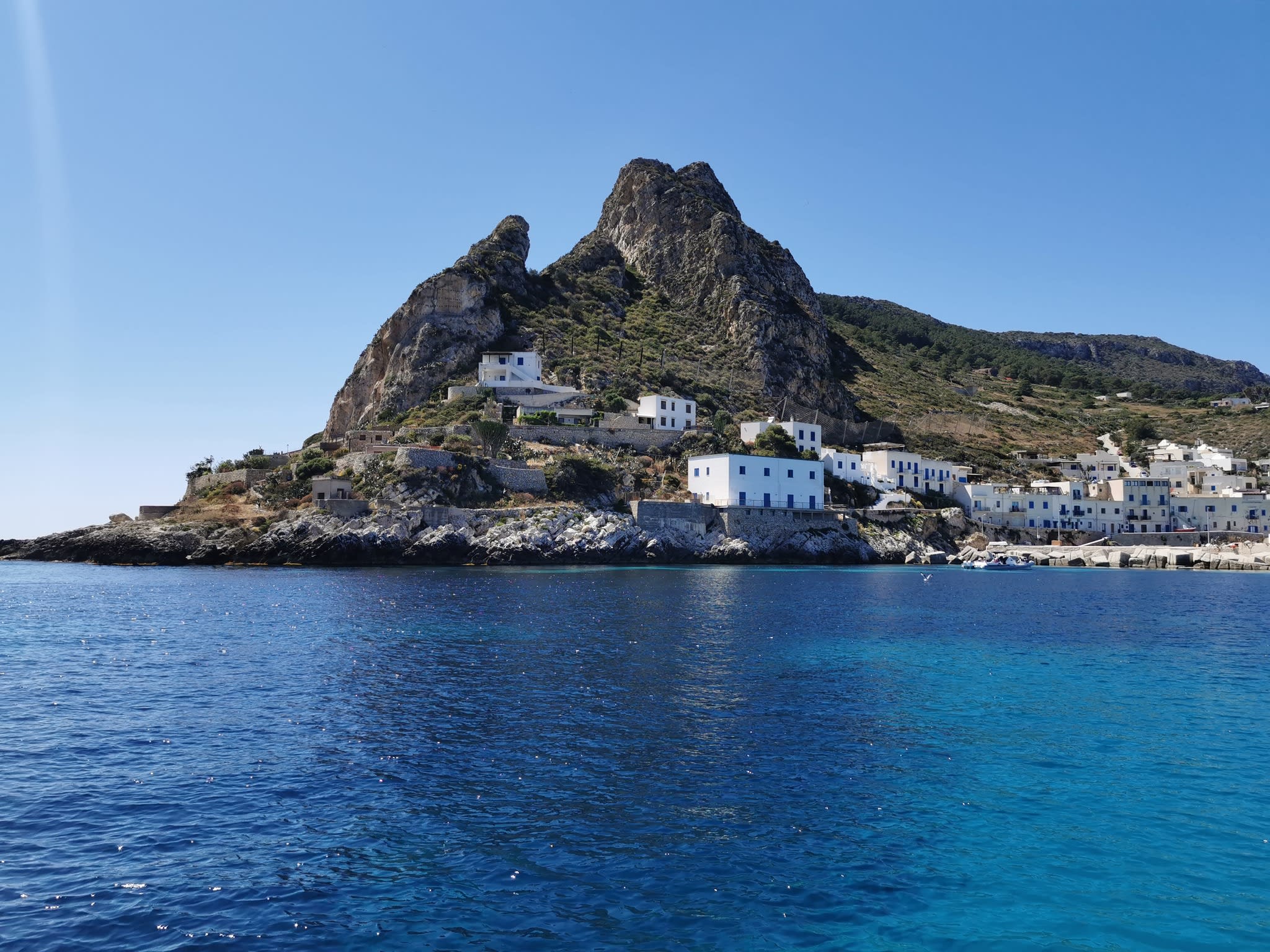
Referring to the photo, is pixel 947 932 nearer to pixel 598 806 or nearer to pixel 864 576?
pixel 598 806

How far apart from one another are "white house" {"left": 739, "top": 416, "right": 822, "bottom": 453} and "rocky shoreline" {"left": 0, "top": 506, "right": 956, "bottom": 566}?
49.5ft

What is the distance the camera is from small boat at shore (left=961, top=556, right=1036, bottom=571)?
72875mm

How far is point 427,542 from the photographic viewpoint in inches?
2399

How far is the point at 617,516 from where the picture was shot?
6556 centimetres

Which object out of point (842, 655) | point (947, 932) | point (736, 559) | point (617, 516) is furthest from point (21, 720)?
point (736, 559)

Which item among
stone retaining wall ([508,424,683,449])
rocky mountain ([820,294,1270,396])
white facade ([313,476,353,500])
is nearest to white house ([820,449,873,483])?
stone retaining wall ([508,424,683,449])

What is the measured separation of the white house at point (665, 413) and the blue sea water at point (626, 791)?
54.7m

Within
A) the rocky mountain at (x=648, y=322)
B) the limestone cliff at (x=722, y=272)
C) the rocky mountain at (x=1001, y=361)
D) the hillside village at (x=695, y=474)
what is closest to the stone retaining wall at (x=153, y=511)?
the hillside village at (x=695, y=474)

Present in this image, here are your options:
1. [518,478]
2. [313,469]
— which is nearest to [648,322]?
[518,478]

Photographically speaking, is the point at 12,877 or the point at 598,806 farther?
the point at 598,806

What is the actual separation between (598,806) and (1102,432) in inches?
5403

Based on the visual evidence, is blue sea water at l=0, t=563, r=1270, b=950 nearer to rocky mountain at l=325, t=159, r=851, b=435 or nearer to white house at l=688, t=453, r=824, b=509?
white house at l=688, t=453, r=824, b=509

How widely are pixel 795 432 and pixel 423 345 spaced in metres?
→ 44.0

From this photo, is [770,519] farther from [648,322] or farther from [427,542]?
[648,322]
